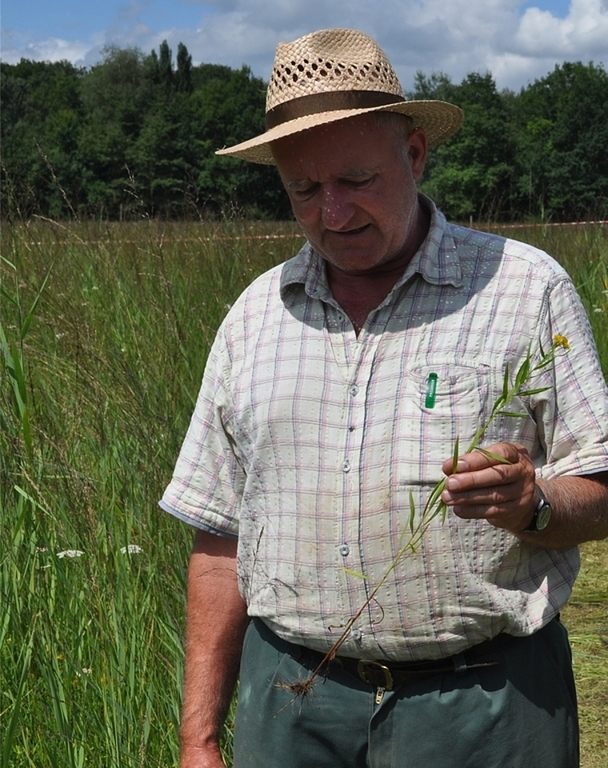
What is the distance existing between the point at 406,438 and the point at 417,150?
0.57 m

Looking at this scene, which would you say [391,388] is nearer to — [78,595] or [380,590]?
[380,590]

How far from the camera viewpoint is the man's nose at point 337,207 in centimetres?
166

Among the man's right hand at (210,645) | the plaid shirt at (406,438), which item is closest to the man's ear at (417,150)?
the plaid shirt at (406,438)

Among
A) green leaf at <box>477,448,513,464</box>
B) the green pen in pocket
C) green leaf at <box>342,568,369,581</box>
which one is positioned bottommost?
green leaf at <box>342,568,369,581</box>

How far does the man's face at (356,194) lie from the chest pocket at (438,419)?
0.25 meters

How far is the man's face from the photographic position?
1662 mm

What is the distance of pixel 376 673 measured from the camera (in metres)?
1.58

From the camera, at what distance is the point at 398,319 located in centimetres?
163

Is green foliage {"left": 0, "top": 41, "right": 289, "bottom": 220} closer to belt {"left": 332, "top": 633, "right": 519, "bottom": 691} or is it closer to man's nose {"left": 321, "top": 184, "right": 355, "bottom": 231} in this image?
man's nose {"left": 321, "top": 184, "right": 355, "bottom": 231}

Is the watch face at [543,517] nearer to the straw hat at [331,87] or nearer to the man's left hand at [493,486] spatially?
the man's left hand at [493,486]

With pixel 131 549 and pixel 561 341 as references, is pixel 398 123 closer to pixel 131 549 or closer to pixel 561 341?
pixel 561 341

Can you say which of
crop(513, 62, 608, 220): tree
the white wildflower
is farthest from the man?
crop(513, 62, 608, 220): tree

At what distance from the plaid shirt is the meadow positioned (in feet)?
2.00

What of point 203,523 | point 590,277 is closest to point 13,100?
point 590,277
